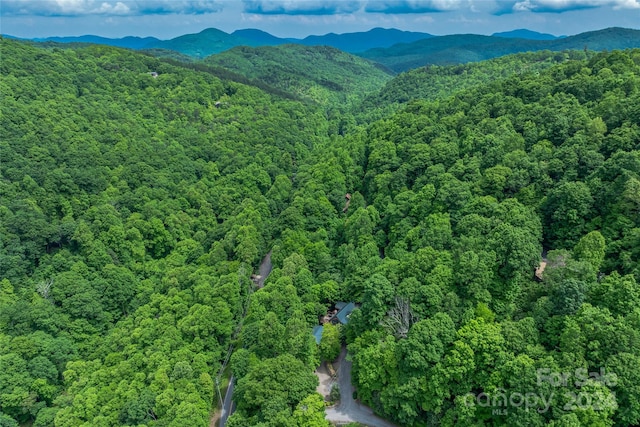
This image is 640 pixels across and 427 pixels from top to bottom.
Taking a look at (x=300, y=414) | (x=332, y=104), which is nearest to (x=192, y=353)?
(x=300, y=414)

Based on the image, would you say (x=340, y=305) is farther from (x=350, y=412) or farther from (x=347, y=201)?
(x=347, y=201)

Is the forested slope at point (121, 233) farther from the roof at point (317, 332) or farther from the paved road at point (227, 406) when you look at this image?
the roof at point (317, 332)

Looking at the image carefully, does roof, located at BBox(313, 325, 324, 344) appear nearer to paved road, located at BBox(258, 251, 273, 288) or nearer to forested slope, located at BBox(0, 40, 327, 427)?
forested slope, located at BBox(0, 40, 327, 427)

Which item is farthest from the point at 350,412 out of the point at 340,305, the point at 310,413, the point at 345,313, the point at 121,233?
the point at 121,233

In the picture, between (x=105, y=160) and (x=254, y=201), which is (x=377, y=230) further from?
(x=105, y=160)

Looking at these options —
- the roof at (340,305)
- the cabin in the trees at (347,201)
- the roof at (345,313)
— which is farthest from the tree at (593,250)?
the cabin in the trees at (347,201)
